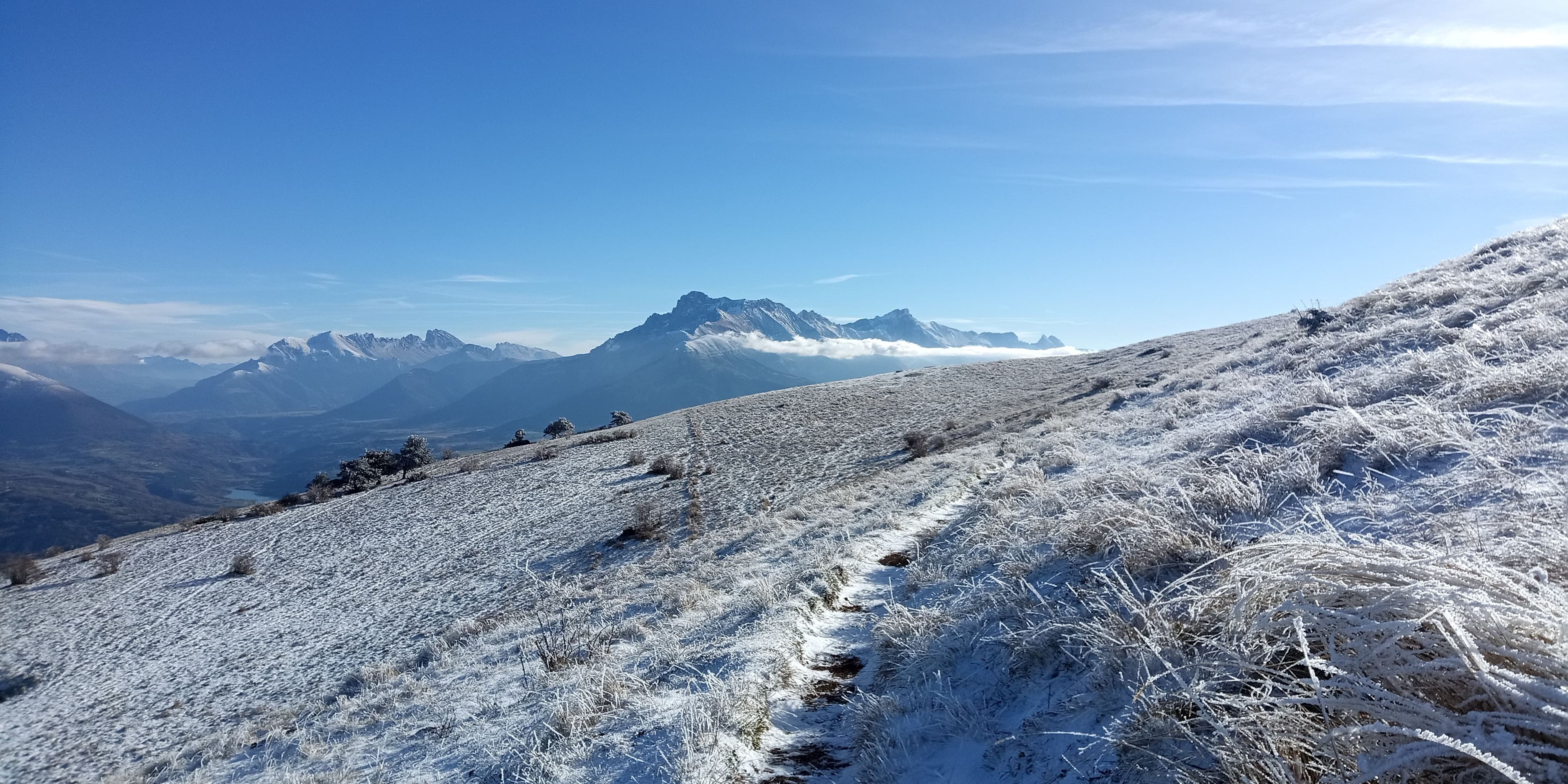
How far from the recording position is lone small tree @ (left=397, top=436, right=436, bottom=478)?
109ft

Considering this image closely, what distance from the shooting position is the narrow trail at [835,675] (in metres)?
4.61

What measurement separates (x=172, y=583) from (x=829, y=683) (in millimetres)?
24933

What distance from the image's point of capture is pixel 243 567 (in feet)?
66.8

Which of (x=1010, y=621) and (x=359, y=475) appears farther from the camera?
(x=359, y=475)

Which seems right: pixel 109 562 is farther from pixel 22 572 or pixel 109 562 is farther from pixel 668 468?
pixel 668 468

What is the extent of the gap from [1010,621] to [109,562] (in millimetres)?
31841

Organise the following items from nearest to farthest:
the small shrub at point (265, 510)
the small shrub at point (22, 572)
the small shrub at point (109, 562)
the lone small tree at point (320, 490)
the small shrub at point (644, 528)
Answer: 1. the small shrub at point (644, 528)
2. the small shrub at point (109, 562)
3. the small shrub at point (22, 572)
4. the small shrub at point (265, 510)
5. the lone small tree at point (320, 490)

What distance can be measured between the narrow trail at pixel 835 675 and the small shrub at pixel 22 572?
1217 inches

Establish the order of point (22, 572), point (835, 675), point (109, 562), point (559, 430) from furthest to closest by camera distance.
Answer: point (559, 430) < point (109, 562) < point (22, 572) < point (835, 675)

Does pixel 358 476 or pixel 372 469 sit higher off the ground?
pixel 372 469

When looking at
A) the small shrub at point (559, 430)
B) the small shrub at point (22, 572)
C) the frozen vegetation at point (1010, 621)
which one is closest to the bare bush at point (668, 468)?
the frozen vegetation at point (1010, 621)

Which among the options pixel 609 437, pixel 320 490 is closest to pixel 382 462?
pixel 320 490

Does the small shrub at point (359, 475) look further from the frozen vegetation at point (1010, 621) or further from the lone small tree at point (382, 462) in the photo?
the frozen vegetation at point (1010, 621)

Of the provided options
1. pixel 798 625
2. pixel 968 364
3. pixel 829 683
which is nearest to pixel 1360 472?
pixel 829 683
